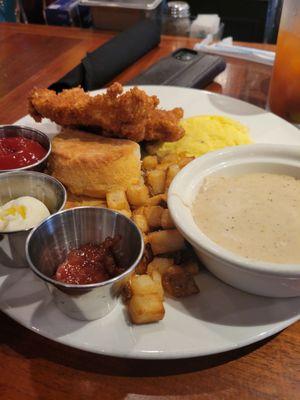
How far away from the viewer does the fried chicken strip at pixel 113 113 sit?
1990mm

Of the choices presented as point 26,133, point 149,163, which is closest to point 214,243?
point 149,163

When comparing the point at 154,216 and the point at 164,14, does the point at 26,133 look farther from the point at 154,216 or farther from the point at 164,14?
the point at 164,14

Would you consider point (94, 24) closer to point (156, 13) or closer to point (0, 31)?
point (156, 13)

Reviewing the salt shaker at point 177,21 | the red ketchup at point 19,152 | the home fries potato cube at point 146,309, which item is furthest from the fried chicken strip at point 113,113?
the salt shaker at point 177,21

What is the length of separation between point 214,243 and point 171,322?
0.29 meters

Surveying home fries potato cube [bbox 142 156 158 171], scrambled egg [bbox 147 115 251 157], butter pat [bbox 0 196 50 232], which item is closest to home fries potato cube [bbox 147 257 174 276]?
butter pat [bbox 0 196 50 232]

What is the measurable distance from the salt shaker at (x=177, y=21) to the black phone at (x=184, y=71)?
1152 mm

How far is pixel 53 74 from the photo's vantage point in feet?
11.0

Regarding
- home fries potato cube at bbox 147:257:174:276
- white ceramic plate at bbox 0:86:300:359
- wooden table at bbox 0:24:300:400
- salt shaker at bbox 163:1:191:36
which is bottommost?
wooden table at bbox 0:24:300:400

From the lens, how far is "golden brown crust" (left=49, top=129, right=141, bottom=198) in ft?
6.29

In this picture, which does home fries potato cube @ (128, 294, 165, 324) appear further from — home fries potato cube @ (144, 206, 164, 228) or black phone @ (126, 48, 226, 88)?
black phone @ (126, 48, 226, 88)

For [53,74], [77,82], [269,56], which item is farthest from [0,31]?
[269,56]

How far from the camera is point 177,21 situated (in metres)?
4.03

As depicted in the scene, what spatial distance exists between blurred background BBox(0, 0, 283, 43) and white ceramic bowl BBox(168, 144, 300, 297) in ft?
8.13
